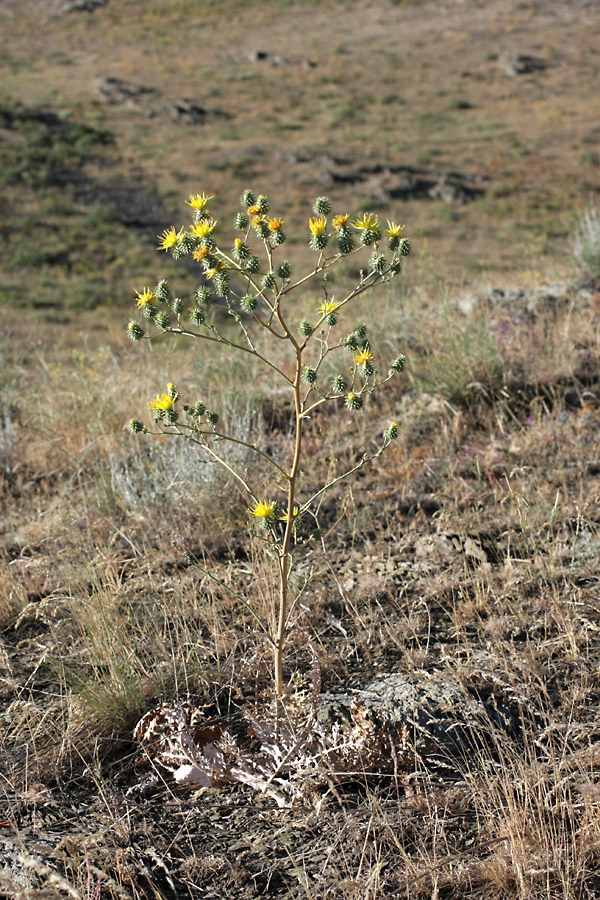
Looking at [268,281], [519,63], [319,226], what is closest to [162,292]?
[268,281]

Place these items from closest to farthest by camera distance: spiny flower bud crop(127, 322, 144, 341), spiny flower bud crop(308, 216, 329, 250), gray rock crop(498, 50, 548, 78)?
1. spiny flower bud crop(308, 216, 329, 250)
2. spiny flower bud crop(127, 322, 144, 341)
3. gray rock crop(498, 50, 548, 78)

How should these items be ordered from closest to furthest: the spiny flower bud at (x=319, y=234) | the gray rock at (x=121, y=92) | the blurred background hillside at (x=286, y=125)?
the spiny flower bud at (x=319, y=234) → the blurred background hillside at (x=286, y=125) → the gray rock at (x=121, y=92)

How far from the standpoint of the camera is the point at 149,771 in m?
2.14

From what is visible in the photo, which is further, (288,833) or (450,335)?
(450,335)

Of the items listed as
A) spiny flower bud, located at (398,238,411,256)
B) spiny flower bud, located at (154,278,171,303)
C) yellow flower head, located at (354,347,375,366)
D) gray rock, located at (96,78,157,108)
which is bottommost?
yellow flower head, located at (354,347,375,366)

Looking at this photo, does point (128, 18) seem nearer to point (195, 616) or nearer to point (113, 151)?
point (113, 151)

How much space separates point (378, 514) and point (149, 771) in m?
1.54

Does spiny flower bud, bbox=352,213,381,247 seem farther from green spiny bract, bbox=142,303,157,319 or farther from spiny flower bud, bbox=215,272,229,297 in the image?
green spiny bract, bbox=142,303,157,319

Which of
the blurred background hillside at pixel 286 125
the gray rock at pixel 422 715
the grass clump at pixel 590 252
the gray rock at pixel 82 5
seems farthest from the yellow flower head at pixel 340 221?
the gray rock at pixel 82 5

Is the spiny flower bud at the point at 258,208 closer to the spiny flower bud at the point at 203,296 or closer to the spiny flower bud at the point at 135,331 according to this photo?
the spiny flower bud at the point at 203,296

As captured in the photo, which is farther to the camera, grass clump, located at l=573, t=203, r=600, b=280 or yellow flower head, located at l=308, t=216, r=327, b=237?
grass clump, located at l=573, t=203, r=600, b=280

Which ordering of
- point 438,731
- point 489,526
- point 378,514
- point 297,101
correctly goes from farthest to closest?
point 297,101 < point 378,514 < point 489,526 < point 438,731

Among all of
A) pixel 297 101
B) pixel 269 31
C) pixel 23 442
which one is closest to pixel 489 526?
pixel 23 442

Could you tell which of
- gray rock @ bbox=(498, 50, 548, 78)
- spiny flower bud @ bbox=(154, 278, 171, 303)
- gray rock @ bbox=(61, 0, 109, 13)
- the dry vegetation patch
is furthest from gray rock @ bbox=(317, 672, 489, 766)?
gray rock @ bbox=(61, 0, 109, 13)
